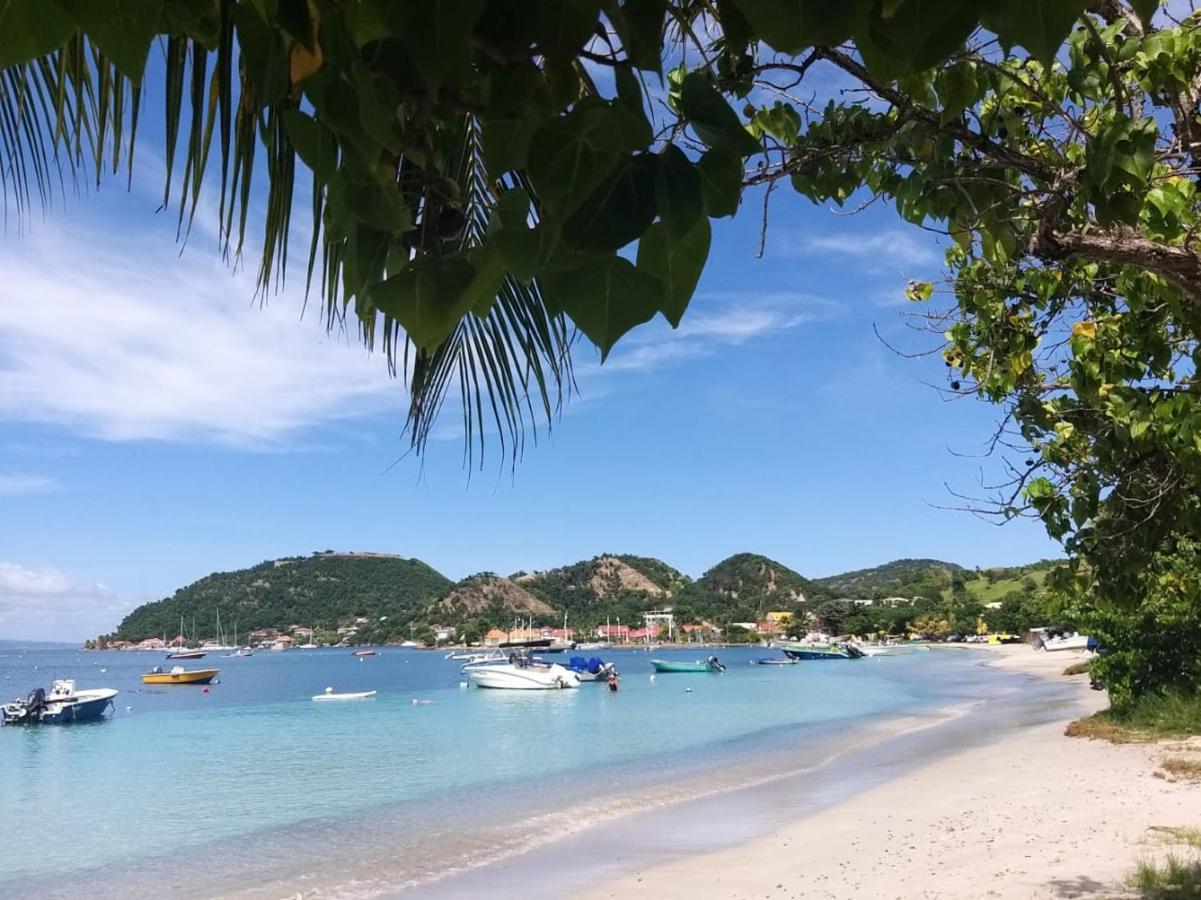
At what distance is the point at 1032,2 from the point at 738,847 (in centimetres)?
1268

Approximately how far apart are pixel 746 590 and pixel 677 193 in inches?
6489

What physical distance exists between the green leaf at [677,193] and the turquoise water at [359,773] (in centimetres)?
1228

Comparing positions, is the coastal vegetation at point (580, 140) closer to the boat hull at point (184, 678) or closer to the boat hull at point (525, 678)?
the boat hull at point (525, 678)

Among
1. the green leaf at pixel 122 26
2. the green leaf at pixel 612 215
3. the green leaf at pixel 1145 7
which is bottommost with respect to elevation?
the green leaf at pixel 612 215

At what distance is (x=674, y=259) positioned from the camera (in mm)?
680

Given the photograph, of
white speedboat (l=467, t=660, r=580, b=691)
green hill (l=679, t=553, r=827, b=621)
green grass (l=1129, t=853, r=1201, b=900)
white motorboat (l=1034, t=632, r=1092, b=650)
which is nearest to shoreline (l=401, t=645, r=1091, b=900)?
green grass (l=1129, t=853, r=1201, b=900)

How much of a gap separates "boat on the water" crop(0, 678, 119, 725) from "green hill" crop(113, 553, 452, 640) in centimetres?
12170

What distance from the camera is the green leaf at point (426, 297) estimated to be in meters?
0.70

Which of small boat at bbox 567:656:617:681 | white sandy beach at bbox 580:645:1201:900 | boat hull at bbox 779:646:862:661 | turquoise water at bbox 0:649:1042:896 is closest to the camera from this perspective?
white sandy beach at bbox 580:645:1201:900

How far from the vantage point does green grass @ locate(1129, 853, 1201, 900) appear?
596 centimetres

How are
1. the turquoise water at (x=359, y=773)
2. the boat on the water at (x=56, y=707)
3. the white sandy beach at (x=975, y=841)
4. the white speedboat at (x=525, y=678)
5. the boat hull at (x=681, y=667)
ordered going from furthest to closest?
the boat hull at (x=681, y=667)
the white speedboat at (x=525, y=678)
the boat on the water at (x=56, y=707)
the turquoise water at (x=359, y=773)
the white sandy beach at (x=975, y=841)

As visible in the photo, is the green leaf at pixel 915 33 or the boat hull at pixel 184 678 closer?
the green leaf at pixel 915 33

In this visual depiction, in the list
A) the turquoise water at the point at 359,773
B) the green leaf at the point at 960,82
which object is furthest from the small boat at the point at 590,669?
the green leaf at the point at 960,82

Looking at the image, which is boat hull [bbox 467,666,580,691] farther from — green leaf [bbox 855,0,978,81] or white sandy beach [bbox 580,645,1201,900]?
green leaf [bbox 855,0,978,81]
